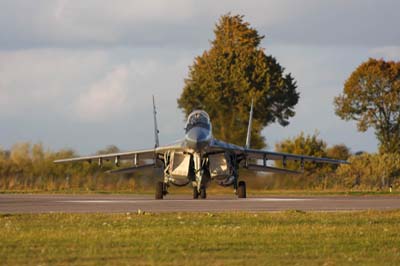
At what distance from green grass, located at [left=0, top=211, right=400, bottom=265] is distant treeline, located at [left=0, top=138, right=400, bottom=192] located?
902 inches

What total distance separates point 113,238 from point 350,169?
38556 millimetres

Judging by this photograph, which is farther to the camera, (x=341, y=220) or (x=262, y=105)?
(x=262, y=105)

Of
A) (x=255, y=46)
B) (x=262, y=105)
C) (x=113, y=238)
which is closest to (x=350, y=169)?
(x=262, y=105)

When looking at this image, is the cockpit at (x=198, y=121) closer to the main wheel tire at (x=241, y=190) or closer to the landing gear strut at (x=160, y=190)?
the landing gear strut at (x=160, y=190)

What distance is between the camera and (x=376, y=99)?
225 ft

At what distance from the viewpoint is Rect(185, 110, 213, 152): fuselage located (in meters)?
34.2

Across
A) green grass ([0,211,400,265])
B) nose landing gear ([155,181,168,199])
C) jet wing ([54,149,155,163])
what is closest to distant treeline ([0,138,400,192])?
jet wing ([54,149,155,163])

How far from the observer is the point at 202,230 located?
17.8 meters

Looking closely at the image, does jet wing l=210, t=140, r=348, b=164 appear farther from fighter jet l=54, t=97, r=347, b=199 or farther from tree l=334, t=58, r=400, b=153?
tree l=334, t=58, r=400, b=153

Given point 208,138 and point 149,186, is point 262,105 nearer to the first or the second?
point 149,186

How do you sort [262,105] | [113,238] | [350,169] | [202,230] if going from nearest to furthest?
[113,238], [202,230], [350,169], [262,105]

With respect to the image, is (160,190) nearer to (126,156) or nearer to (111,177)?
(126,156)

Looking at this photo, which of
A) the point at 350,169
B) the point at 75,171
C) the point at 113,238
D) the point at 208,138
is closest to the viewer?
the point at 113,238

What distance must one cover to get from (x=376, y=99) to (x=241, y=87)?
422 inches
